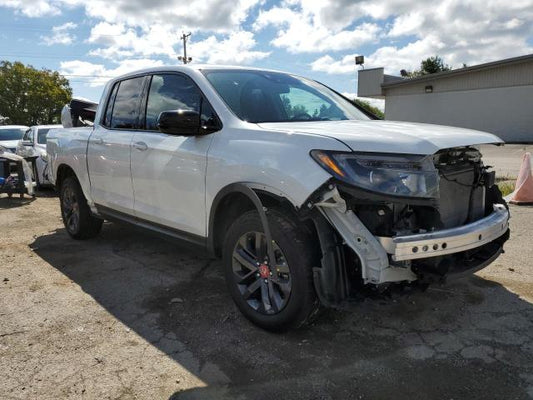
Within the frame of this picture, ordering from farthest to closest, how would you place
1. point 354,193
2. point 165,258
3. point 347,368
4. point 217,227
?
point 165,258 → point 217,227 → point 347,368 → point 354,193

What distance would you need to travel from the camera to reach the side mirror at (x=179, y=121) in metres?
3.44

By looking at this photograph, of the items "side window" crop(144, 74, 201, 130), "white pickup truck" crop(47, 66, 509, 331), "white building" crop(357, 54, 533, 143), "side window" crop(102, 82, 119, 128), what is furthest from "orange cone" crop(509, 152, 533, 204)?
"white building" crop(357, 54, 533, 143)

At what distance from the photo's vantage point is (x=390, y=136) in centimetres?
286

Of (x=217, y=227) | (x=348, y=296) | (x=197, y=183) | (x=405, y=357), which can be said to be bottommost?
(x=405, y=357)

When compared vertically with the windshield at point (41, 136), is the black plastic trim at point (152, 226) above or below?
below

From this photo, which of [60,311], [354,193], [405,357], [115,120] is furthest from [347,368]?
[115,120]

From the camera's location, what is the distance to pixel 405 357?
3.04m

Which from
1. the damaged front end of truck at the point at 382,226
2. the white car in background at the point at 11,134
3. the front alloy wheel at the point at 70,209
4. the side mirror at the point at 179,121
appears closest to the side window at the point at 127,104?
the side mirror at the point at 179,121

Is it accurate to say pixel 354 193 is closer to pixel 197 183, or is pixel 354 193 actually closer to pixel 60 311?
pixel 197 183

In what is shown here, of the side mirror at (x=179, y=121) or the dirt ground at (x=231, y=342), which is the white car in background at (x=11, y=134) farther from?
the side mirror at (x=179, y=121)

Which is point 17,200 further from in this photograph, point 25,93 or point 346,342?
A: point 25,93

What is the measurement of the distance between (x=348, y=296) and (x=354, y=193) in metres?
0.69

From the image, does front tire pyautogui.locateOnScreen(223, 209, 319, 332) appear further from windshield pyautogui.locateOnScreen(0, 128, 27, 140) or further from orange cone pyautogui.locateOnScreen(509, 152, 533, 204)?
windshield pyautogui.locateOnScreen(0, 128, 27, 140)

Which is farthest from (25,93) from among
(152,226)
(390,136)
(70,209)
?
(390,136)
